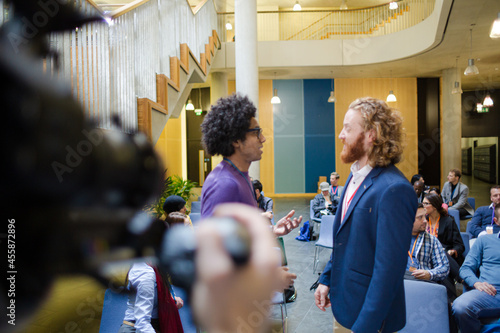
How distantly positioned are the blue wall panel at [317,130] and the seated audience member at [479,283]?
431 inches

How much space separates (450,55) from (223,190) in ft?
38.7

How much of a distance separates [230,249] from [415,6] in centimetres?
1324

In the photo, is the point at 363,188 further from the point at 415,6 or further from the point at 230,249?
the point at 415,6

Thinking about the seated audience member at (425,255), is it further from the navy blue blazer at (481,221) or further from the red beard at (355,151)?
the navy blue blazer at (481,221)

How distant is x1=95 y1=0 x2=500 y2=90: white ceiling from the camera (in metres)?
7.34

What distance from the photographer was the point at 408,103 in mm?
14289

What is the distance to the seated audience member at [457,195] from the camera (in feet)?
22.4

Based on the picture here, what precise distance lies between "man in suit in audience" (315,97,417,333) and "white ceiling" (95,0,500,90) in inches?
254

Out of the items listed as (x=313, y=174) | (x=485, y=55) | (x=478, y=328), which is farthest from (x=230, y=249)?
(x=313, y=174)

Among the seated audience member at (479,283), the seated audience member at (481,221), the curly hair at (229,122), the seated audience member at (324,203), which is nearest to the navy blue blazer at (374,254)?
the curly hair at (229,122)

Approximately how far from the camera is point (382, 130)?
5.94 feet

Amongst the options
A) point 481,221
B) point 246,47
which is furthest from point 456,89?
point 481,221

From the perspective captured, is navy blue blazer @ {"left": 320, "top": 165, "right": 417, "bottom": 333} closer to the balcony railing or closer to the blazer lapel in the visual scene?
the blazer lapel

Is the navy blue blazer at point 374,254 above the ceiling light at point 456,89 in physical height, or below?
below
